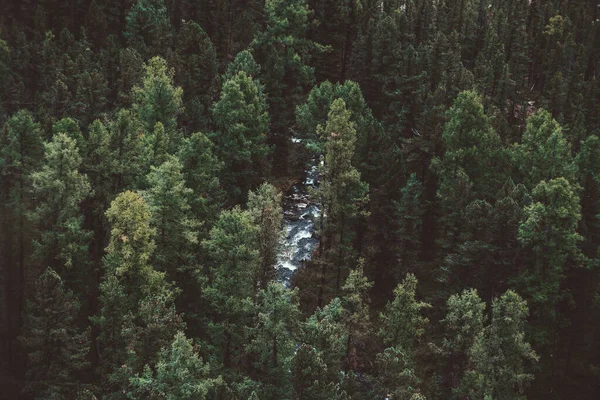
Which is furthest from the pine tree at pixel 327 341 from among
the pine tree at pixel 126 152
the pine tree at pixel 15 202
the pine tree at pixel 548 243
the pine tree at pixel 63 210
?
the pine tree at pixel 15 202

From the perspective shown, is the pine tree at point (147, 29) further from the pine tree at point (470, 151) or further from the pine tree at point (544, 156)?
the pine tree at point (544, 156)

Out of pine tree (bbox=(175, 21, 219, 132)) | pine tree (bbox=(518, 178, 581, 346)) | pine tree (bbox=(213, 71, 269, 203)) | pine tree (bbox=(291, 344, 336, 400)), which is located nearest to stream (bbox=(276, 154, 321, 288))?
pine tree (bbox=(213, 71, 269, 203))

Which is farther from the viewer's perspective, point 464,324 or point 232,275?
point 232,275

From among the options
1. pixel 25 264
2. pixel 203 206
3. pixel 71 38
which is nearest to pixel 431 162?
pixel 203 206

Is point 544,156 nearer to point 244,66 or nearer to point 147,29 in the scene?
point 244,66

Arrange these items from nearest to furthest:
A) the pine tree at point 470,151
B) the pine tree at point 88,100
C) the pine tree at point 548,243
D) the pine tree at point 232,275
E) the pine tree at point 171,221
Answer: the pine tree at point 232,275, the pine tree at point 171,221, the pine tree at point 548,243, the pine tree at point 470,151, the pine tree at point 88,100

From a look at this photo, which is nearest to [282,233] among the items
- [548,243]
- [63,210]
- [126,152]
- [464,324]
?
[464,324]

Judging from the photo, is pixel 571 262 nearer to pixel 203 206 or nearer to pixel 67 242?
pixel 203 206
